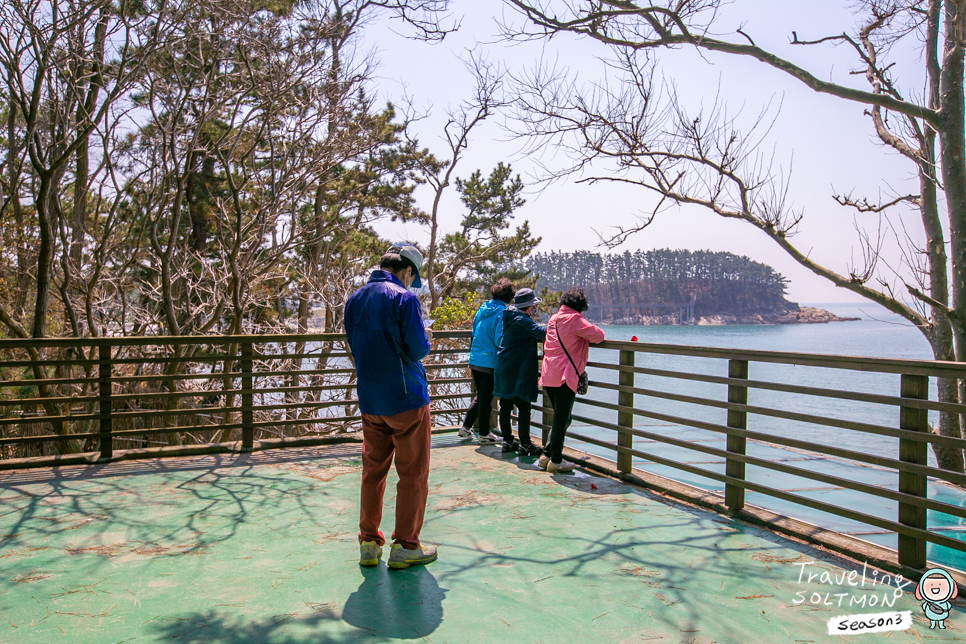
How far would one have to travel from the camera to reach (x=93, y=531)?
383cm

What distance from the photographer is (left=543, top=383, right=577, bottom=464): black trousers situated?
16.9 ft

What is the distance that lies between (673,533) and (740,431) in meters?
0.82

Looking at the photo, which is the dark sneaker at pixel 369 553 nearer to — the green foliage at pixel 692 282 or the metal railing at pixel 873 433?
the metal railing at pixel 873 433

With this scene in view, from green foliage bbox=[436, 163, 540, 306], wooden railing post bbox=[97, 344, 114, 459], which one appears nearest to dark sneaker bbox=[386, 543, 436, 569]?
wooden railing post bbox=[97, 344, 114, 459]

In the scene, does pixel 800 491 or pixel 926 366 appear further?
pixel 800 491

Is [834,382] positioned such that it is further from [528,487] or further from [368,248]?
[528,487]

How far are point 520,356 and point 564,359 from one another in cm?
67

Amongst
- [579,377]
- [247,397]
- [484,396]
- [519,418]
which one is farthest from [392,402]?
[247,397]

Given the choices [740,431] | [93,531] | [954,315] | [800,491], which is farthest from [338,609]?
[954,315]

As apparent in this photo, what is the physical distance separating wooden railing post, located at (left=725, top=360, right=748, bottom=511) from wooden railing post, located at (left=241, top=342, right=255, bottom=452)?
430 cm

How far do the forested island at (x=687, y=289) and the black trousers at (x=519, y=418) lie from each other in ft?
225

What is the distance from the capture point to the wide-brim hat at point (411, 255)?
3430mm

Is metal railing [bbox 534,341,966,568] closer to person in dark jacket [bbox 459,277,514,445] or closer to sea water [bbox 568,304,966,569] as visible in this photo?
sea water [bbox 568,304,966,569]

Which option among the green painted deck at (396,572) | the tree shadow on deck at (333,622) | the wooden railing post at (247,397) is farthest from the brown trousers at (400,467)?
the wooden railing post at (247,397)
